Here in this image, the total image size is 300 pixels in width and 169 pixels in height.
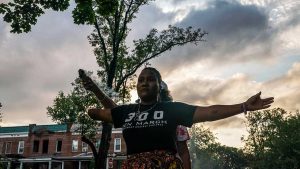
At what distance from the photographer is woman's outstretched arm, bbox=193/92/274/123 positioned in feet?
10.3

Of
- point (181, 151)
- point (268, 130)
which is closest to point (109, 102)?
point (181, 151)

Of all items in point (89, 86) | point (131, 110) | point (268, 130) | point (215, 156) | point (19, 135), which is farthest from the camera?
point (215, 156)

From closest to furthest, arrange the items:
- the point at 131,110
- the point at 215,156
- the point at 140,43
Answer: the point at 131,110 < the point at 140,43 < the point at 215,156

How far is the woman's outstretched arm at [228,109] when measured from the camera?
3.14 meters

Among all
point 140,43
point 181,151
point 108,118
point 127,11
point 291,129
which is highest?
point 127,11

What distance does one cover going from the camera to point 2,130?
50.4 m

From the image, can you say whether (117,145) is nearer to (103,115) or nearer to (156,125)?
(103,115)

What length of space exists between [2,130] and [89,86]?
5118 cm

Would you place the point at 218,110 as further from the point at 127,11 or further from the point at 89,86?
the point at 127,11

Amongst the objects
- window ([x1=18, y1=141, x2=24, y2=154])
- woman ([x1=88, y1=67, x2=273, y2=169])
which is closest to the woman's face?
woman ([x1=88, y1=67, x2=273, y2=169])

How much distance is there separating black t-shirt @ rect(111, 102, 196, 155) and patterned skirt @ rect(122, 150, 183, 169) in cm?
5

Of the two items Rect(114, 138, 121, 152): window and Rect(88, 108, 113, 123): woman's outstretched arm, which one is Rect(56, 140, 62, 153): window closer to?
Rect(114, 138, 121, 152): window

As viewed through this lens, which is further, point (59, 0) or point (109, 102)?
point (59, 0)

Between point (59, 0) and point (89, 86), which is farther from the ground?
point (59, 0)
